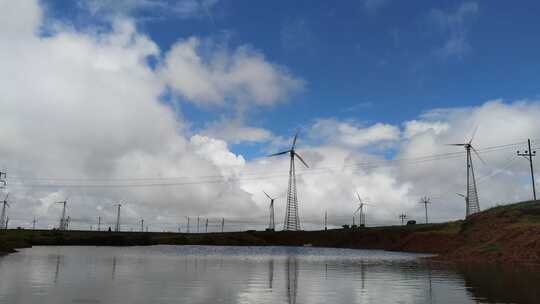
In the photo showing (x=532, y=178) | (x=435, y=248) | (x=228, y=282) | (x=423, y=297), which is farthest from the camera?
(x=435, y=248)

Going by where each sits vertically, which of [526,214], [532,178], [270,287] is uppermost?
[532,178]

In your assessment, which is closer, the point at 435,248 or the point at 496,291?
the point at 496,291

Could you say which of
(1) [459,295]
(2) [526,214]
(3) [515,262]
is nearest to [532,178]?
(2) [526,214]

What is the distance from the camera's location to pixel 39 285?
119 ft

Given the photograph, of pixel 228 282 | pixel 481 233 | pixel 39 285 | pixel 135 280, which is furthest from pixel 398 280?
pixel 481 233

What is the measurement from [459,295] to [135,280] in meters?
25.6

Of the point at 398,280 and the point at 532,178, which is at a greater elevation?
the point at 532,178

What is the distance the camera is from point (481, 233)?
104 meters

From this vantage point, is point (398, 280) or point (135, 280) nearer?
point (135, 280)

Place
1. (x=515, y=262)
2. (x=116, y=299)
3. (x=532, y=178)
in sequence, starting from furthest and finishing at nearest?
(x=532, y=178) → (x=515, y=262) → (x=116, y=299)

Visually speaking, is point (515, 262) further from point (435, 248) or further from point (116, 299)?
point (435, 248)

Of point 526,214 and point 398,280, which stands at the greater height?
point 526,214

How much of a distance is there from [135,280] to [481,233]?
83.8m

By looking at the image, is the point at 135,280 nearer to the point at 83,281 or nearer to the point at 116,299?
the point at 83,281
